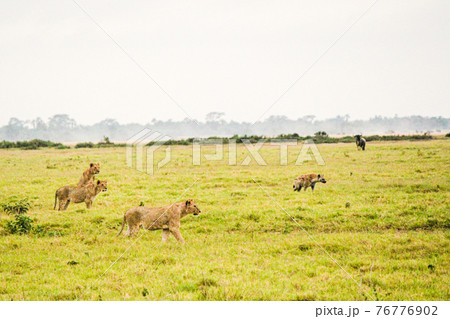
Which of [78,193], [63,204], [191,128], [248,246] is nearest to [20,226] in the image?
[63,204]

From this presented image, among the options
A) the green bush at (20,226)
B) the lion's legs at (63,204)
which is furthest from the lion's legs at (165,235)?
the lion's legs at (63,204)

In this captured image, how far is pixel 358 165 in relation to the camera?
27.4 metres

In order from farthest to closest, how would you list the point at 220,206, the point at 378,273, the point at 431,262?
the point at 220,206 → the point at 431,262 → the point at 378,273

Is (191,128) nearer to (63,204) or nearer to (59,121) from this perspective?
(59,121)

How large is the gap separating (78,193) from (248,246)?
8.03m

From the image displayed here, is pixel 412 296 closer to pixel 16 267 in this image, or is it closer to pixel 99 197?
pixel 16 267

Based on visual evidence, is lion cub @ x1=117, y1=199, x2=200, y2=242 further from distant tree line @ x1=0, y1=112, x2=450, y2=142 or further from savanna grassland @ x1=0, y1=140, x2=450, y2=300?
distant tree line @ x1=0, y1=112, x2=450, y2=142

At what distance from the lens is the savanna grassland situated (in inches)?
309

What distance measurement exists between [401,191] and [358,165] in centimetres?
960

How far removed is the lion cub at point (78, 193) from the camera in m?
15.8

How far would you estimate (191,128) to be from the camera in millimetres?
174625

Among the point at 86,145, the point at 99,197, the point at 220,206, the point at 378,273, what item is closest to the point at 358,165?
the point at 220,206

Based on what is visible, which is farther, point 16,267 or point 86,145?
point 86,145

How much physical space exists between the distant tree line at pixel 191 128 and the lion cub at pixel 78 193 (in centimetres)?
14132
